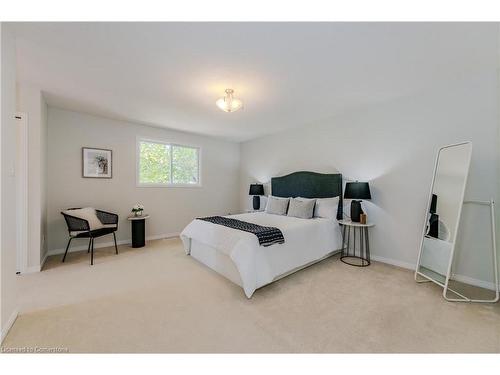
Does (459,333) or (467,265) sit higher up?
(467,265)

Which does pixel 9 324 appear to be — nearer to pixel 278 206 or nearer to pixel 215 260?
pixel 215 260

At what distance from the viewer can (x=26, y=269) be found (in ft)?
9.20

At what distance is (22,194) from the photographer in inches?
109

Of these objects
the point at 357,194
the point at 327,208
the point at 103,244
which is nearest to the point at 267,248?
the point at 327,208

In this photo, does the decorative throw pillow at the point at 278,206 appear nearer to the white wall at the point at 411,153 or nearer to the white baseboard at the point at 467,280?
the white wall at the point at 411,153

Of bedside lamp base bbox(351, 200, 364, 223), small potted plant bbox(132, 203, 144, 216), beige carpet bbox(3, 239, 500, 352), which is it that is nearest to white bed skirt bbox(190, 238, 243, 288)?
beige carpet bbox(3, 239, 500, 352)

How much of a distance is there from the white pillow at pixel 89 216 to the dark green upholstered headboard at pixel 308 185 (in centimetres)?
349

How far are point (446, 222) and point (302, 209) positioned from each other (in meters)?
1.88

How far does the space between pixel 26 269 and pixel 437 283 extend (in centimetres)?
512

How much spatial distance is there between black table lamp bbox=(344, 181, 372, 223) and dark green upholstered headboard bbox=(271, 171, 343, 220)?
1.41 ft

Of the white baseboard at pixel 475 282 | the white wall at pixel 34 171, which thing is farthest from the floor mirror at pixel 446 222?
the white wall at pixel 34 171

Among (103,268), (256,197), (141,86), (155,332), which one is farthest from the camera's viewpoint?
(256,197)

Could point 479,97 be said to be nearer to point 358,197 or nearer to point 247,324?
point 358,197

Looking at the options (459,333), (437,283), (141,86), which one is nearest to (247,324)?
(459,333)
